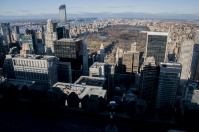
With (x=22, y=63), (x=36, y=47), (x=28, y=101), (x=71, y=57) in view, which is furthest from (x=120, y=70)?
(x=28, y=101)

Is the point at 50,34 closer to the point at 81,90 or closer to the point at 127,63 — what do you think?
the point at 127,63

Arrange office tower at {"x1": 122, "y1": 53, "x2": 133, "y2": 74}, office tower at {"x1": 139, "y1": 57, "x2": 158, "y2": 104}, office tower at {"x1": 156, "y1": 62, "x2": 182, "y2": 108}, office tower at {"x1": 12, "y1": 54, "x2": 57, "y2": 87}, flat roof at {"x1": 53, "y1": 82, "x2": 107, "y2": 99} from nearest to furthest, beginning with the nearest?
flat roof at {"x1": 53, "y1": 82, "x2": 107, "y2": 99} < office tower at {"x1": 156, "y1": 62, "x2": 182, "y2": 108} < office tower at {"x1": 139, "y1": 57, "x2": 158, "y2": 104} < office tower at {"x1": 12, "y1": 54, "x2": 57, "y2": 87} < office tower at {"x1": 122, "y1": 53, "x2": 133, "y2": 74}

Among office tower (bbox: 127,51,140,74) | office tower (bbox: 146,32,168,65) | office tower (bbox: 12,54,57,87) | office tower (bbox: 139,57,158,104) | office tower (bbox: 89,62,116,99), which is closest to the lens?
office tower (bbox: 139,57,158,104)

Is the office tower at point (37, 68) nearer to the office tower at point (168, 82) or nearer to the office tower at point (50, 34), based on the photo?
the office tower at point (168, 82)

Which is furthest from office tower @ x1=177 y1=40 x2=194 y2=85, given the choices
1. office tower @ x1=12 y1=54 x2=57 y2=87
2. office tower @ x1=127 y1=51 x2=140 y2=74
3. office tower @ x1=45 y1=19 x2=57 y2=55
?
office tower @ x1=45 y1=19 x2=57 y2=55

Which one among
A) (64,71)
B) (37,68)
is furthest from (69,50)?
(37,68)

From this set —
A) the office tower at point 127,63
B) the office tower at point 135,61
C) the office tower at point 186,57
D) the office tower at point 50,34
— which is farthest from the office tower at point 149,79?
the office tower at point 50,34

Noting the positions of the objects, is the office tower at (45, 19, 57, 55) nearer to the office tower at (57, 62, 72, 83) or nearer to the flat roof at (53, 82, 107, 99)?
the office tower at (57, 62, 72, 83)
